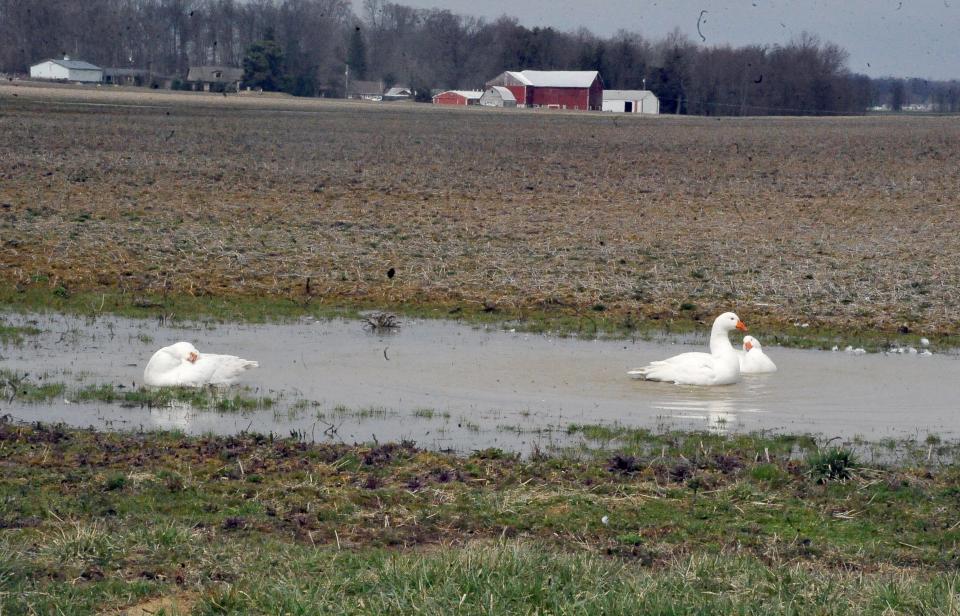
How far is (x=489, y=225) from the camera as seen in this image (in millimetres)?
24641

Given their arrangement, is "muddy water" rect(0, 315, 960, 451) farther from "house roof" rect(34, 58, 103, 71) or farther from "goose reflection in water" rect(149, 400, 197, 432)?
"house roof" rect(34, 58, 103, 71)

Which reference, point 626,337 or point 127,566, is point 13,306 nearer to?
point 626,337

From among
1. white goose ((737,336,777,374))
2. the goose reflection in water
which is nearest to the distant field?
white goose ((737,336,777,374))

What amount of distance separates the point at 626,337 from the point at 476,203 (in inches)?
541

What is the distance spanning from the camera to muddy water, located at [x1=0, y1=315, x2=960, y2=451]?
11.0 meters

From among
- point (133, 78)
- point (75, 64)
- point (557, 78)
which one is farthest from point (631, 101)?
point (75, 64)

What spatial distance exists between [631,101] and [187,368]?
406 feet

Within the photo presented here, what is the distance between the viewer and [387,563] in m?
6.66

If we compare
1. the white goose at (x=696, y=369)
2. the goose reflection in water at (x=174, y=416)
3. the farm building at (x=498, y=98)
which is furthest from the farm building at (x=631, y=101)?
the goose reflection in water at (x=174, y=416)

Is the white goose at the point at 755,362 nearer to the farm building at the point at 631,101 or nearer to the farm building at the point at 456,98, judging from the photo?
the farm building at the point at 631,101

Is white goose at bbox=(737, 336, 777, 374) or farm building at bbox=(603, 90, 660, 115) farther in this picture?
farm building at bbox=(603, 90, 660, 115)

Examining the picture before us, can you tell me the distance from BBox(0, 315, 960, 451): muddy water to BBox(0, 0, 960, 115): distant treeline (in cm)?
11023

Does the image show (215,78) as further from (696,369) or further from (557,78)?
(696,369)

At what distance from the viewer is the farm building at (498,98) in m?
133
